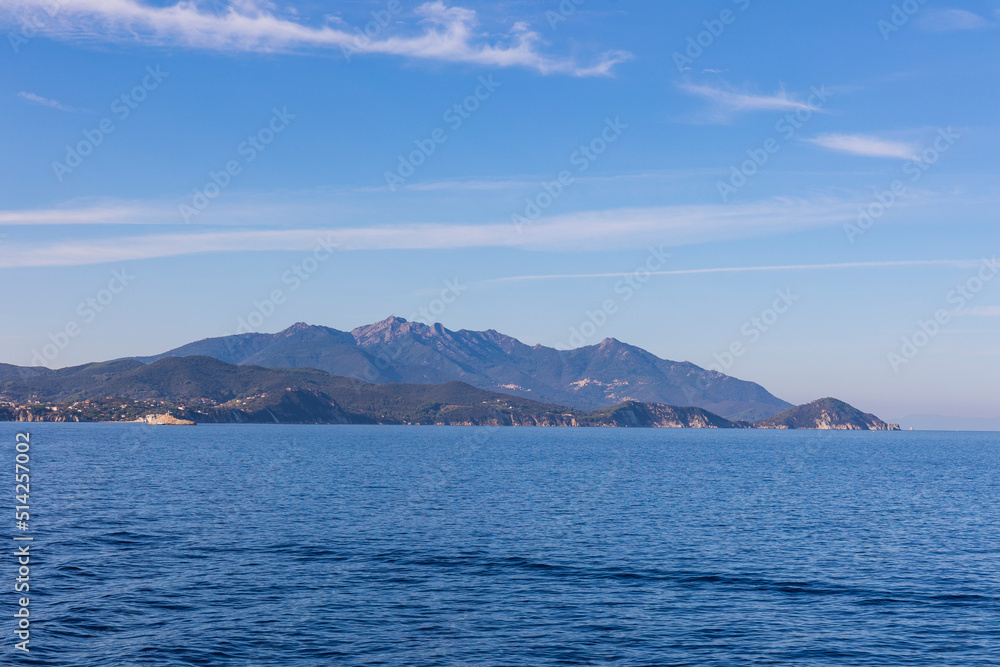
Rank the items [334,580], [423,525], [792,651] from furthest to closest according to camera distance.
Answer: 1. [423,525]
2. [334,580]
3. [792,651]

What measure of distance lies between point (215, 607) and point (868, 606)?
40619mm

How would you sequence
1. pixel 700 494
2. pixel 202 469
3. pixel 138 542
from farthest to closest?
Result: pixel 202 469, pixel 700 494, pixel 138 542

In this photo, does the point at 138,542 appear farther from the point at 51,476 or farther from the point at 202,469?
the point at 202,469

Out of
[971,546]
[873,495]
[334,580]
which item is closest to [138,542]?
[334,580]

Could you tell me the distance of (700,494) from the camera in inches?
4405

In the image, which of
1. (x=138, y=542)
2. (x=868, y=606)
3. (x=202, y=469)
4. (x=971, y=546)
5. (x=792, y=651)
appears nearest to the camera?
(x=792, y=651)

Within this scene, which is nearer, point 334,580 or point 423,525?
point 334,580

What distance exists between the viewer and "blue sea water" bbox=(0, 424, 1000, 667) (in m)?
37.3

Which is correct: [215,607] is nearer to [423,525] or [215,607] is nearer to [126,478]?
[423,525]

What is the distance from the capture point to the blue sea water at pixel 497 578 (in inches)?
1469

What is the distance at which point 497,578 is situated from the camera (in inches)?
2045

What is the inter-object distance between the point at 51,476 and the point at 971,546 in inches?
4964

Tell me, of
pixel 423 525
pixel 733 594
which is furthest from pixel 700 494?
pixel 733 594

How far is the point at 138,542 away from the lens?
62.4 metres
